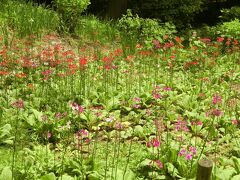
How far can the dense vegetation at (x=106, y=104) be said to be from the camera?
4.13 metres

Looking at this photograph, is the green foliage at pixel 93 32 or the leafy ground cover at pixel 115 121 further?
the green foliage at pixel 93 32

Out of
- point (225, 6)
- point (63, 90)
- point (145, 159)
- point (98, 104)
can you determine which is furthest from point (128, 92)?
point (225, 6)

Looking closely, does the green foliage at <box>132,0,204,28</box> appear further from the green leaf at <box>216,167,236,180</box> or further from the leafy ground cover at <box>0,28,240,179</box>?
the green leaf at <box>216,167,236,180</box>

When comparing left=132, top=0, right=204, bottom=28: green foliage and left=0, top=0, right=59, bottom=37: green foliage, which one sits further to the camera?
left=132, top=0, right=204, bottom=28: green foliage

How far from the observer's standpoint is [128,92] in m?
6.64

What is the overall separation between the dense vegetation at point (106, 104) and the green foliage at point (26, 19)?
3 cm

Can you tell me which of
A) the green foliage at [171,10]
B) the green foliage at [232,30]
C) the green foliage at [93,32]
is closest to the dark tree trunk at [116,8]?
the green foliage at [171,10]

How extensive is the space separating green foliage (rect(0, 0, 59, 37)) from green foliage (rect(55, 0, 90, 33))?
28cm

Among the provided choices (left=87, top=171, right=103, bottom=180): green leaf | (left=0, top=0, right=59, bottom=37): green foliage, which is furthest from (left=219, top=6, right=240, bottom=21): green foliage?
(left=87, top=171, right=103, bottom=180): green leaf

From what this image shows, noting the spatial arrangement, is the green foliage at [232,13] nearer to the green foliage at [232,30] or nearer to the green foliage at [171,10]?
the green foliage at [171,10]

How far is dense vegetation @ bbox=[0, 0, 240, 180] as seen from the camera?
413cm

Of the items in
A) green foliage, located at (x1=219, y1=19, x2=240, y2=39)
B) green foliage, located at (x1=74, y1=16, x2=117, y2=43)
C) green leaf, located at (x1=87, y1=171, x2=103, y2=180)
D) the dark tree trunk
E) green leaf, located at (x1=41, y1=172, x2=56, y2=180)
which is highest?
the dark tree trunk

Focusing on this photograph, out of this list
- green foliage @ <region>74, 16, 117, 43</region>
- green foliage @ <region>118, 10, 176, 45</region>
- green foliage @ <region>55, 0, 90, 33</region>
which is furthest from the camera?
green foliage @ <region>118, 10, 176, 45</region>

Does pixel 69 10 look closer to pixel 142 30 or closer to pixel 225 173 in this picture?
pixel 142 30
